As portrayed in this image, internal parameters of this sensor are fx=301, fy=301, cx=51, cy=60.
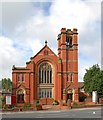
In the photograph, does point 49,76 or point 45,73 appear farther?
point 49,76

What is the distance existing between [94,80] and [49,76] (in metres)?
9.66

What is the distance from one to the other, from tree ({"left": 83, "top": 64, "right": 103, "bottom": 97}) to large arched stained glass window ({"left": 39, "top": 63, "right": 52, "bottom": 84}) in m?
9.33

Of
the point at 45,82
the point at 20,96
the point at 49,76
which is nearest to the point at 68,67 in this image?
the point at 49,76

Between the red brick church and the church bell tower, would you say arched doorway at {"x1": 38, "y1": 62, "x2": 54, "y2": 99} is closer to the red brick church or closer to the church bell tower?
the red brick church

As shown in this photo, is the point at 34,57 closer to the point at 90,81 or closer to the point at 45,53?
the point at 45,53

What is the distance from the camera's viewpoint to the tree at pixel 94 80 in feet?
207

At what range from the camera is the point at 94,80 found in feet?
210

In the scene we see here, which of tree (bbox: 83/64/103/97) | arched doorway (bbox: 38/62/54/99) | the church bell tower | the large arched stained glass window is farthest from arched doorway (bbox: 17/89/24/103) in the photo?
tree (bbox: 83/64/103/97)

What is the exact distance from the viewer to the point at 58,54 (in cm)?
6856

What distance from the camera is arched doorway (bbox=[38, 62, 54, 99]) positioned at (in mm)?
64125

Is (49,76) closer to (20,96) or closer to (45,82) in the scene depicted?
(45,82)

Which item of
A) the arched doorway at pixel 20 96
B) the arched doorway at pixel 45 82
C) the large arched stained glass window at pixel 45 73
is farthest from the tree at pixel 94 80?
the arched doorway at pixel 20 96

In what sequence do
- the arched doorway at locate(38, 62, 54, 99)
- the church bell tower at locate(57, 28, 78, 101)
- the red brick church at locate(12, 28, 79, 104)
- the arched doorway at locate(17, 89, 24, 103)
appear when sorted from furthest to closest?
the church bell tower at locate(57, 28, 78, 101)
the arched doorway at locate(38, 62, 54, 99)
the red brick church at locate(12, 28, 79, 104)
the arched doorway at locate(17, 89, 24, 103)

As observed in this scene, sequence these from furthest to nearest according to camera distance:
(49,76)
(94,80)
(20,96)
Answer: (49,76)
(94,80)
(20,96)
